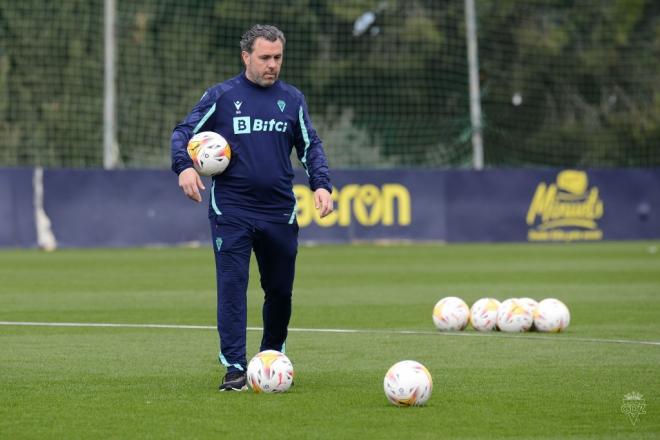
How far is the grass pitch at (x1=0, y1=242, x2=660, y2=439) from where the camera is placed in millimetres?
7809

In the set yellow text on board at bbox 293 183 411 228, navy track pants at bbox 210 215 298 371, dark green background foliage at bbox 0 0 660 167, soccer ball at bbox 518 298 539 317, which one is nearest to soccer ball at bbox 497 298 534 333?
soccer ball at bbox 518 298 539 317

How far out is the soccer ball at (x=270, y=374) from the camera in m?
9.01

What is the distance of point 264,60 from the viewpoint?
932cm

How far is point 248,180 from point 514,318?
4.57 meters

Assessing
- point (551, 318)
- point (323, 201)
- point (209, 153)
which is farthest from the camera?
point (551, 318)

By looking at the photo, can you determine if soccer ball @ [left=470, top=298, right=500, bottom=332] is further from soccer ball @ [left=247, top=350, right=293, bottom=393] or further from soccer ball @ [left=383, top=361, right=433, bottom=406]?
soccer ball @ [left=383, top=361, right=433, bottom=406]

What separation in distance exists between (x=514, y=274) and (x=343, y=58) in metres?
20.6

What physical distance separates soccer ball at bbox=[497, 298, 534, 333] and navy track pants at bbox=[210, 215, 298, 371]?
4.04 metres

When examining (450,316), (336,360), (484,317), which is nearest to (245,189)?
(336,360)

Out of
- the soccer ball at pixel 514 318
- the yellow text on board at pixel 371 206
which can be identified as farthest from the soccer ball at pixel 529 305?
the yellow text on board at pixel 371 206

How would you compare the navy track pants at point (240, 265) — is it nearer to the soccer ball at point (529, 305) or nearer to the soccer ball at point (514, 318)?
the soccer ball at point (514, 318)

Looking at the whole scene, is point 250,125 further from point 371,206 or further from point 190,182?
point 371,206

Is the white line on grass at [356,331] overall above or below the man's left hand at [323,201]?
below

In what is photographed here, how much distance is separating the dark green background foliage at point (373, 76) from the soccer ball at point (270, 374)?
25741mm
